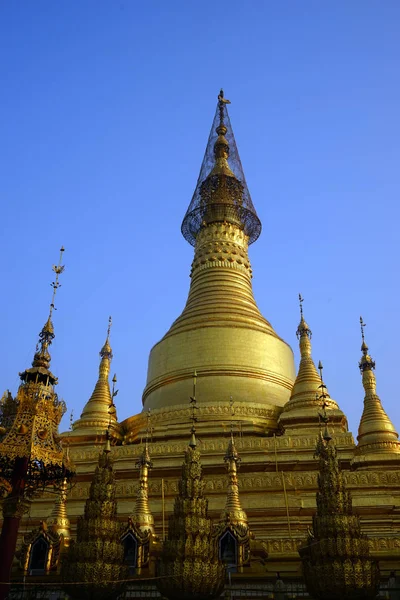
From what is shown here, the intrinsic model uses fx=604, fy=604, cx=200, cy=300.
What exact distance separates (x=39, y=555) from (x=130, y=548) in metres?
2.29

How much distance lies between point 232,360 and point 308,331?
18.0 ft

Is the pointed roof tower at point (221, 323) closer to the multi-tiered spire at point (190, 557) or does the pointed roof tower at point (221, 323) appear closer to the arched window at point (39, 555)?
the arched window at point (39, 555)

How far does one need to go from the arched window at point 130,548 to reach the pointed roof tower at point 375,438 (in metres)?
9.38

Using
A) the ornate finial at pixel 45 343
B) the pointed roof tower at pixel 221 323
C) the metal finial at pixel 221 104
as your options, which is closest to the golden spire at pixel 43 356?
the ornate finial at pixel 45 343

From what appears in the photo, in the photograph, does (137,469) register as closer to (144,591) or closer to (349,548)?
(144,591)

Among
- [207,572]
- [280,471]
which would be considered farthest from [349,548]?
[280,471]

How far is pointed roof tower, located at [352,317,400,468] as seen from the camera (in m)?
20.8

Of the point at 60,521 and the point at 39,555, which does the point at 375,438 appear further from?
the point at 39,555

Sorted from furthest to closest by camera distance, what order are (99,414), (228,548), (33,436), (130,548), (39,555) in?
(99,414)
(39,555)
(130,548)
(228,548)
(33,436)

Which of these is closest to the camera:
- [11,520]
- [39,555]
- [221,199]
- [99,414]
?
[11,520]

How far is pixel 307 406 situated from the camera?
76.7ft

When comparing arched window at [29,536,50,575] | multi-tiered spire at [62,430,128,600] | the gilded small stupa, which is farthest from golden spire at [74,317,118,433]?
multi-tiered spire at [62,430,128,600]

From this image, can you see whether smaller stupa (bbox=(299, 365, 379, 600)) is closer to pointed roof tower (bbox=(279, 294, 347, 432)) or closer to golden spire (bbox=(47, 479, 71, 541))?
golden spire (bbox=(47, 479, 71, 541))

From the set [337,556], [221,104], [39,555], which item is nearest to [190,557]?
[337,556]
